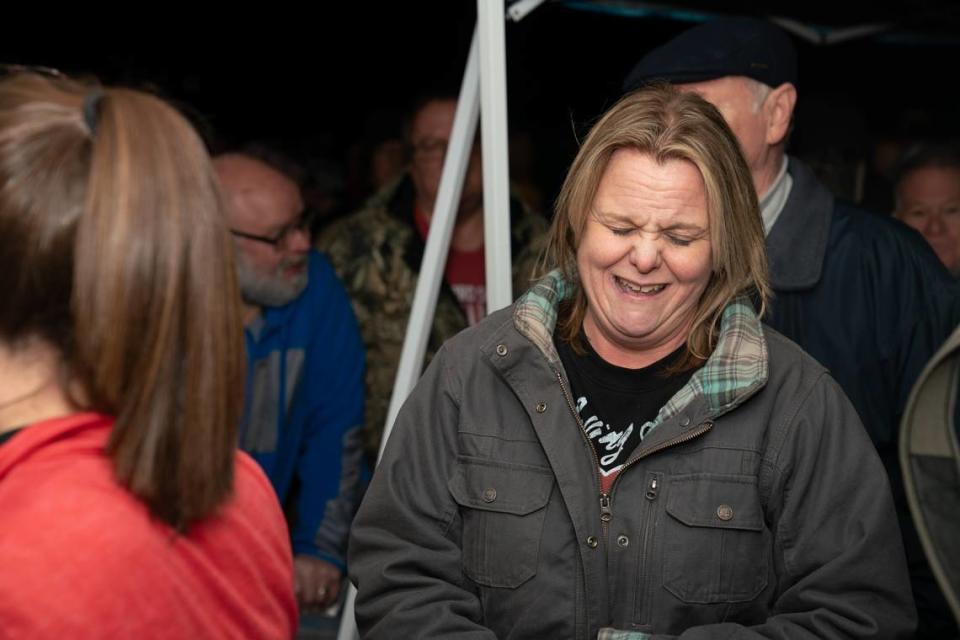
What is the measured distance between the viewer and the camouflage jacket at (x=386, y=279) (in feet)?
12.1

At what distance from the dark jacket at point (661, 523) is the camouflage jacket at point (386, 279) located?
61.8 inches

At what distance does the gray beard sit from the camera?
3.37 m

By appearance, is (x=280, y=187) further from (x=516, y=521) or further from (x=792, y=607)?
(x=792, y=607)

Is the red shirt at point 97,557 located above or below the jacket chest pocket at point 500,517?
above

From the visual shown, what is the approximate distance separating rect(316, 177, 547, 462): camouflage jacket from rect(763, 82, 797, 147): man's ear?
102 centimetres

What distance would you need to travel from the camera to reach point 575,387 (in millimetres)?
2203

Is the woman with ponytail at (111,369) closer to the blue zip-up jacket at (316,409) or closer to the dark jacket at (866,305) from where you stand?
the dark jacket at (866,305)

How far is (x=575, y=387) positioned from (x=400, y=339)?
1660 mm

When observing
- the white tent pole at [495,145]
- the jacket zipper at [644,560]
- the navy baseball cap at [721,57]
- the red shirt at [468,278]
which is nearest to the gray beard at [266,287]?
the red shirt at [468,278]

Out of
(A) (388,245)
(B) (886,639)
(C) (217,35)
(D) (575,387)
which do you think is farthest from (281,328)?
(C) (217,35)

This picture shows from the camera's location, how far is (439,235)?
115 inches

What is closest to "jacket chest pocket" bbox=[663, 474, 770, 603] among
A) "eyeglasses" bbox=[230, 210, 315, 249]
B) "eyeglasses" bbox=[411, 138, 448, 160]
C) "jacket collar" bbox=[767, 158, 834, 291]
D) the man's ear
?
"jacket collar" bbox=[767, 158, 834, 291]

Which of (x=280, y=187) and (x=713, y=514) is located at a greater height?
(x=280, y=187)

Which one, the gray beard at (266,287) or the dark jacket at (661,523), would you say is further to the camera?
the gray beard at (266,287)
